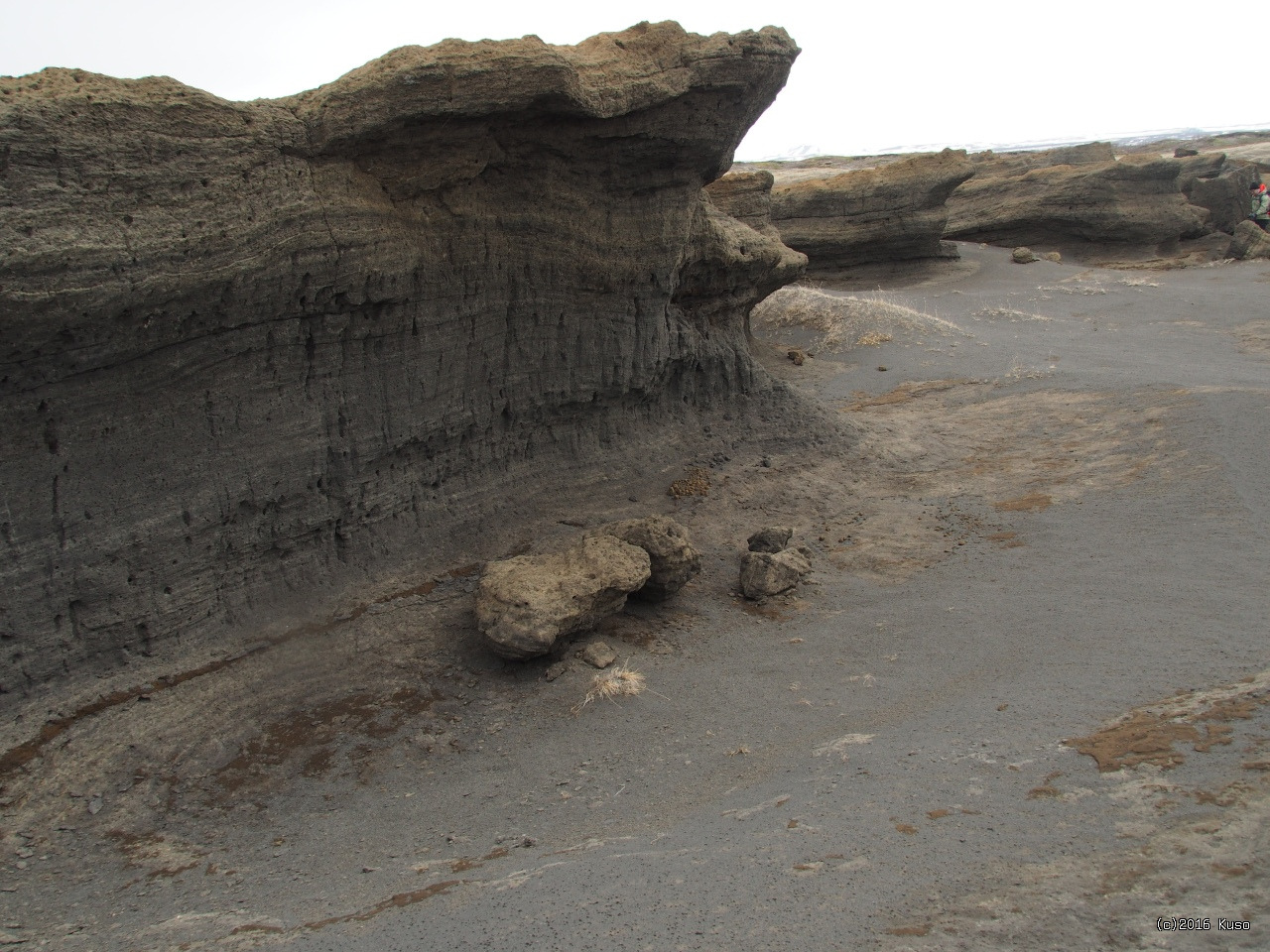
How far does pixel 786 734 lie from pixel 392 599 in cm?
334

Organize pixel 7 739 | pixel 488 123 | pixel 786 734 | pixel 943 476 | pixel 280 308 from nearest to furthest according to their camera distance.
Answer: pixel 7 739 < pixel 786 734 < pixel 280 308 < pixel 488 123 < pixel 943 476

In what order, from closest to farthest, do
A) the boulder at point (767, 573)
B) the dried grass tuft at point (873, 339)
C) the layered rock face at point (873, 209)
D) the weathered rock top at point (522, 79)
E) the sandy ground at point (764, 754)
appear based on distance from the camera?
the sandy ground at point (764, 754)
the weathered rock top at point (522, 79)
the boulder at point (767, 573)
the dried grass tuft at point (873, 339)
the layered rock face at point (873, 209)

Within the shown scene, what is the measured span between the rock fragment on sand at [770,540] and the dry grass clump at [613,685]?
2.46 m

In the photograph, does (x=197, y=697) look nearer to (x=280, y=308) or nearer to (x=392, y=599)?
(x=392, y=599)

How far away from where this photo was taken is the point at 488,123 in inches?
272

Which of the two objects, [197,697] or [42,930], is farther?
[197,697]

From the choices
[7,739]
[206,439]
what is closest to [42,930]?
[7,739]

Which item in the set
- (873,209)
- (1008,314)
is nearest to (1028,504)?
(1008,314)

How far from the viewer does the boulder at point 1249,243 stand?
2466 centimetres

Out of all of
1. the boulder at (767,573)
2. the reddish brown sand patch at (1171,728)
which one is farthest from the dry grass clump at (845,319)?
the reddish brown sand patch at (1171,728)

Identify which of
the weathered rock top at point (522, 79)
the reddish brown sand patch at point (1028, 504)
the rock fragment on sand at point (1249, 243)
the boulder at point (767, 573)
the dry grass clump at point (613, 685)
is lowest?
the dry grass clump at point (613, 685)

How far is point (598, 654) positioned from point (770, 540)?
260 centimetres

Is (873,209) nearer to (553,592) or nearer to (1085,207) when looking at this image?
(1085,207)

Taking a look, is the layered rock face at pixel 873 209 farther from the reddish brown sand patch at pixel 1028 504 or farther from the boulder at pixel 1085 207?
the reddish brown sand patch at pixel 1028 504
